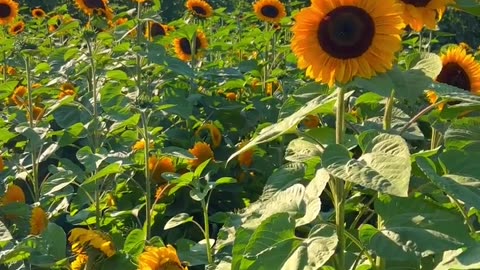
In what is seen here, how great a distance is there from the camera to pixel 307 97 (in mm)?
1856

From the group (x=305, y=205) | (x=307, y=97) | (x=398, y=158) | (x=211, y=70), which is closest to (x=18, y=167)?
(x=211, y=70)

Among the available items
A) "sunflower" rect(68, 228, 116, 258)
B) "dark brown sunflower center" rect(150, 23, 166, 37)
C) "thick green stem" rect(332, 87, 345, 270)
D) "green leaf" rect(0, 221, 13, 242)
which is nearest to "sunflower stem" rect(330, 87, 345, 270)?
"thick green stem" rect(332, 87, 345, 270)

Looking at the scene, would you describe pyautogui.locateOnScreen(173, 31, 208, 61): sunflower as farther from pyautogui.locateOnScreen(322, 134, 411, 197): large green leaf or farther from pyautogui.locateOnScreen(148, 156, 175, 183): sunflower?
pyautogui.locateOnScreen(322, 134, 411, 197): large green leaf

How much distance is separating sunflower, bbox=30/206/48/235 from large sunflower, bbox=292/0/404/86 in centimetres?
133

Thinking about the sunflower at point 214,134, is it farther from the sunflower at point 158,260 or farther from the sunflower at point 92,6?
the sunflower at point 158,260

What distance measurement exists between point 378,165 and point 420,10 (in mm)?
417

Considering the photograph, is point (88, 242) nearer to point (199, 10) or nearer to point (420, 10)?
point (420, 10)

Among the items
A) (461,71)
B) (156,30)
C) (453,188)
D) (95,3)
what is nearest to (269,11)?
(156,30)

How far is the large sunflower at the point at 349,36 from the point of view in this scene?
1.54 meters

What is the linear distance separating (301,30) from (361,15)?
0.41 feet

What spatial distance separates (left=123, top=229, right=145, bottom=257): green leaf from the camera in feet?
7.20

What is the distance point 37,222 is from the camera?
2.62m

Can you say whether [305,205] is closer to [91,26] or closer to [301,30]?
[301,30]

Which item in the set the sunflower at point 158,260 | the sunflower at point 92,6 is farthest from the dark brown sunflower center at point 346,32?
the sunflower at point 92,6
